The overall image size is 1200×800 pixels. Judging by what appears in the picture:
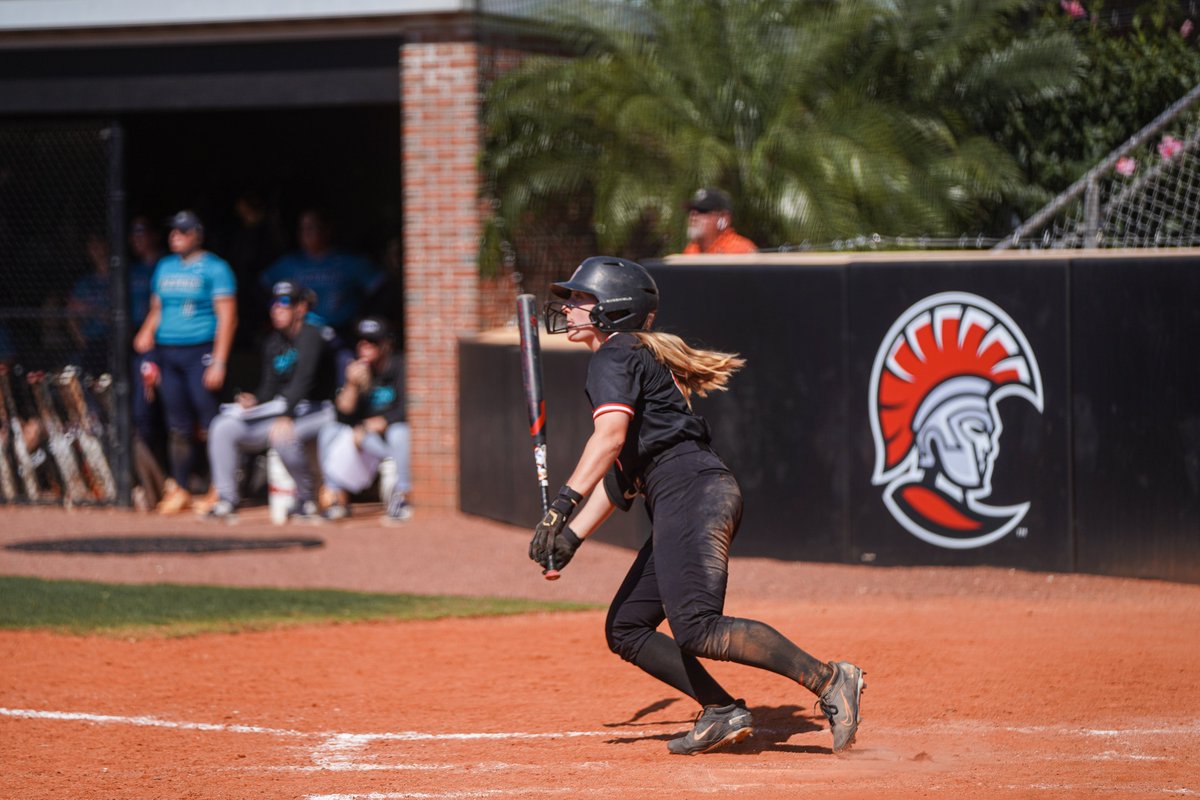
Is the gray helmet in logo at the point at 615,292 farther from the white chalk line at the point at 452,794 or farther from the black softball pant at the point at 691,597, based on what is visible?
the white chalk line at the point at 452,794

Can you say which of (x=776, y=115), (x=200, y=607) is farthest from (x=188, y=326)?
(x=776, y=115)

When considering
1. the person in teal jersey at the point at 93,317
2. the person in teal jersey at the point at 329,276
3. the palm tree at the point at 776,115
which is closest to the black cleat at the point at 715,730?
the palm tree at the point at 776,115

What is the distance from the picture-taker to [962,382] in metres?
9.67

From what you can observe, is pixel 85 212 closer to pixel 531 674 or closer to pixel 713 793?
pixel 531 674

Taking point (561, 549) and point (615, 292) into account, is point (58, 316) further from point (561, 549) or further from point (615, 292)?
point (561, 549)

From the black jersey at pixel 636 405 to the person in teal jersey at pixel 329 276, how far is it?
8.56 meters

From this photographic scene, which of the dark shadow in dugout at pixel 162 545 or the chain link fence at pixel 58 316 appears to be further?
the chain link fence at pixel 58 316

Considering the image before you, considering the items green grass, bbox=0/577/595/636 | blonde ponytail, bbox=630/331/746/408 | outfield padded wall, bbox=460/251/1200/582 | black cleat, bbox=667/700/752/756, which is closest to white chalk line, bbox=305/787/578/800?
black cleat, bbox=667/700/752/756

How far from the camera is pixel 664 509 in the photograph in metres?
5.61

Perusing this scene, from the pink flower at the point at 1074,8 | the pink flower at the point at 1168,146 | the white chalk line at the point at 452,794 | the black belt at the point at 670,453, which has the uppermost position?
the pink flower at the point at 1074,8

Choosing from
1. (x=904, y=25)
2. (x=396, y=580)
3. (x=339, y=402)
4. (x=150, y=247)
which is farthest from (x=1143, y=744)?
(x=150, y=247)

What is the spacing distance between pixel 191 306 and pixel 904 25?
21.3ft

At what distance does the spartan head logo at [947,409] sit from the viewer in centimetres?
957

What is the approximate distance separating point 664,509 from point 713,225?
5335 millimetres
